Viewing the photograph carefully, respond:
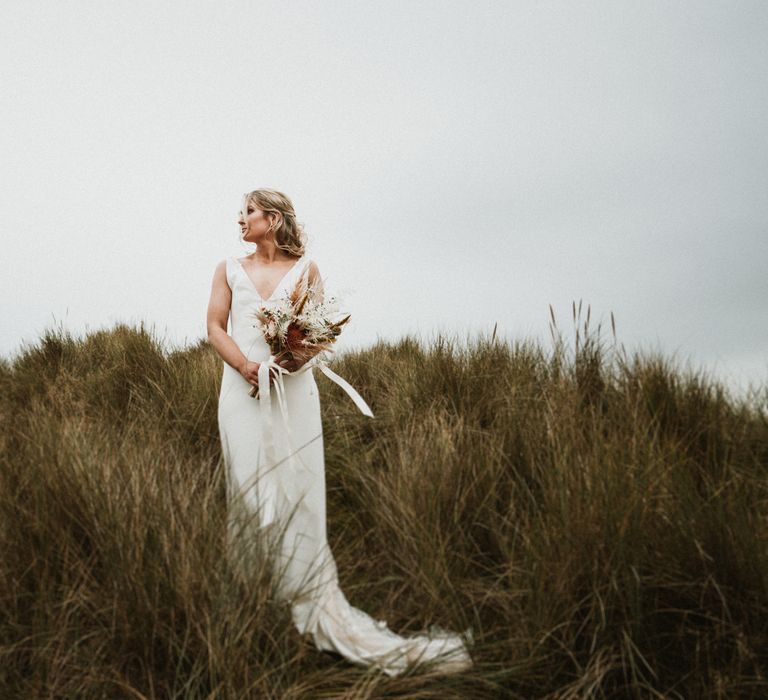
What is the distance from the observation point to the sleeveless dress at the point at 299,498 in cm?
237

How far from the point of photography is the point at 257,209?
3447 mm

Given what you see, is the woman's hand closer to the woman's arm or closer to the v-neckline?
the woman's arm

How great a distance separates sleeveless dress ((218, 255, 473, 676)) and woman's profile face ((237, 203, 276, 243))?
0.19 metres

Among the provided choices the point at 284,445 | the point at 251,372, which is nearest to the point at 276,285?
the point at 251,372

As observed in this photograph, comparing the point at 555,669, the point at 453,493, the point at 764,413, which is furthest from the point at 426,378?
the point at 555,669

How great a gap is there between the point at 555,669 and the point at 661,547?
64 centimetres

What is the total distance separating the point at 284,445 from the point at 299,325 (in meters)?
0.69

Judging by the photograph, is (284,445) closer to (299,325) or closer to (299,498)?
(299,498)

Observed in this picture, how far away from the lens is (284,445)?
10.2 feet

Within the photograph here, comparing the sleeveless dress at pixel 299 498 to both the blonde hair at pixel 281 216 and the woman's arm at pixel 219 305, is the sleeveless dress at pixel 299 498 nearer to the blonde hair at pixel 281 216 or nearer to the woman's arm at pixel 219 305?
the woman's arm at pixel 219 305

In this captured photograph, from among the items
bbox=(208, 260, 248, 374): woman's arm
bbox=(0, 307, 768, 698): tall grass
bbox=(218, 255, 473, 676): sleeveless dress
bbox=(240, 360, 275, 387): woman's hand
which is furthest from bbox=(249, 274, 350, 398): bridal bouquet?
bbox=(0, 307, 768, 698): tall grass

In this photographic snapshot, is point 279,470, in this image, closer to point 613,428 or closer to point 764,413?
point 613,428

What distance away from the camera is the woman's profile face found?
344 centimetres

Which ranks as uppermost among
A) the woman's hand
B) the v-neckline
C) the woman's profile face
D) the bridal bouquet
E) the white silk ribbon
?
the woman's profile face
